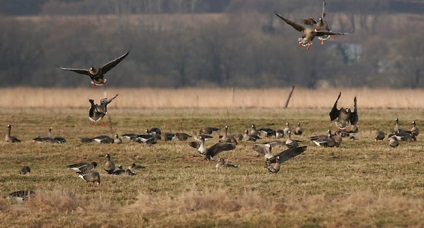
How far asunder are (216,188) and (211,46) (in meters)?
63.3

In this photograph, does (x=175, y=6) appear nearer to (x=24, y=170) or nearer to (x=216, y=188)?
(x=24, y=170)

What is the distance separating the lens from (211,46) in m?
80.4

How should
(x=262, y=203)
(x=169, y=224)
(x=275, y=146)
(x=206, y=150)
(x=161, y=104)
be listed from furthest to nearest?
1. (x=161, y=104)
2. (x=275, y=146)
3. (x=206, y=150)
4. (x=262, y=203)
5. (x=169, y=224)

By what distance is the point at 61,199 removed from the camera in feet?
51.0

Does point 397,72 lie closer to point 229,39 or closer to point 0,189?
point 229,39

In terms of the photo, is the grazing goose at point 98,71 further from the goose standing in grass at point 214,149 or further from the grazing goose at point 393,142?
the grazing goose at point 393,142

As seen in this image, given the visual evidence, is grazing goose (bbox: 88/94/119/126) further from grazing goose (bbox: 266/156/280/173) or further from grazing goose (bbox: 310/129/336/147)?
grazing goose (bbox: 310/129/336/147)

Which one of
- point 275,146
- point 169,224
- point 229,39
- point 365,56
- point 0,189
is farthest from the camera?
point 365,56

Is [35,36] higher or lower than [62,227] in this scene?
higher

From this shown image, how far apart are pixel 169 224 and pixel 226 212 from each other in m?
0.95

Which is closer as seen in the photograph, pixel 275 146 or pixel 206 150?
pixel 206 150

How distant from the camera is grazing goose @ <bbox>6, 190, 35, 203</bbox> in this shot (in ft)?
53.3

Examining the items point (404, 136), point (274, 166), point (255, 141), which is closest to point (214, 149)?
point (274, 166)

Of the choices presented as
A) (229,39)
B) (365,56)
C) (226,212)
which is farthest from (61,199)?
(365,56)
